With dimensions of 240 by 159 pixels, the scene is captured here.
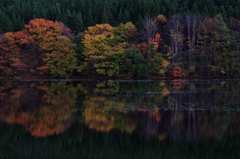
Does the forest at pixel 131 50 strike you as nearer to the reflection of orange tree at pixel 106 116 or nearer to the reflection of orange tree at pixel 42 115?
the reflection of orange tree at pixel 42 115

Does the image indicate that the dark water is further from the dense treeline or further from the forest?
the dense treeline

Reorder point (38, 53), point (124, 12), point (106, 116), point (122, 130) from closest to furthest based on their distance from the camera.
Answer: point (122, 130), point (106, 116), point (38, 53), point (124, 12)

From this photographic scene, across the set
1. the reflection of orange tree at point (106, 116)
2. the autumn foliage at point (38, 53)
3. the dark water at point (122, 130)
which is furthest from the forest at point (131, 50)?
the dark water at point (122, 130)

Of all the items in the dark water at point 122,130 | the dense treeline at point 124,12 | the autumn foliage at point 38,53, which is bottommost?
the dark water at point 122,130

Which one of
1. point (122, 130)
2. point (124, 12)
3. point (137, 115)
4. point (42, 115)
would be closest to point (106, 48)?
point (124, 12)

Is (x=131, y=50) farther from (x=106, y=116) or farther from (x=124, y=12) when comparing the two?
(x=106, y=116)

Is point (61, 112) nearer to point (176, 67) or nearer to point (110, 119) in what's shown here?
point (110, 119)

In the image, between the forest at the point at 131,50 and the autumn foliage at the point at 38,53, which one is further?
the autumn foliage at the point at 38,53

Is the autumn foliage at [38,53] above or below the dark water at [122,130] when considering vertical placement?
above

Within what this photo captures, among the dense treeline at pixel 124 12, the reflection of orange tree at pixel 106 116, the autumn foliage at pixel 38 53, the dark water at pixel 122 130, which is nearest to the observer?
the dark water at pixel 122 130

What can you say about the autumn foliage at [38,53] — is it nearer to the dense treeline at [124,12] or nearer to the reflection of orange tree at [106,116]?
the dense treeline at [124,12]

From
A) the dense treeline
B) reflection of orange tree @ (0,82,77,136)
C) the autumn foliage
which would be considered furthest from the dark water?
the dense treeline

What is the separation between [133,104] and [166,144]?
30.8ft

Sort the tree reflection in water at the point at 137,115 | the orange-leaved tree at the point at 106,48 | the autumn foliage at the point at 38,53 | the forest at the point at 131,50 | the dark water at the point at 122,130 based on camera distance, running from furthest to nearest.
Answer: the autumn foliage at the point at 38,53 → the orange-leaved tree at the point at 106,48 → the forest at the point at 131,50 → the tree reflection in water at the point at 137,115 → the dark water at the point at 122,130
